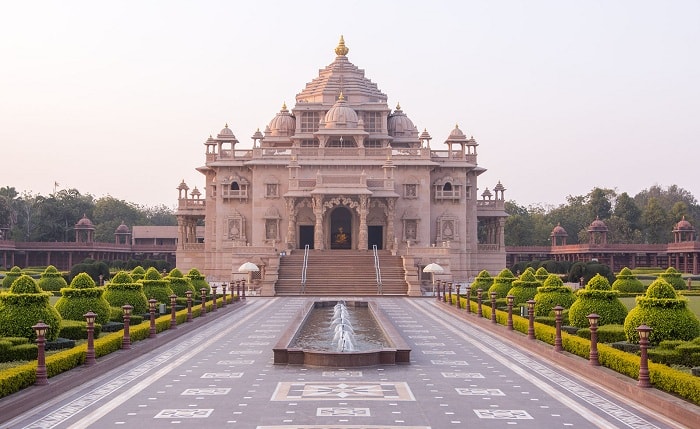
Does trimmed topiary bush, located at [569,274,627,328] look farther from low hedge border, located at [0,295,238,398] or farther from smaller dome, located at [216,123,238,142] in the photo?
smaller dome, located at [216,123,238,142]

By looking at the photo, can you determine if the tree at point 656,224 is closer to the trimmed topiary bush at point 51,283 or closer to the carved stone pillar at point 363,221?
the carved stone pillar at point 363,221

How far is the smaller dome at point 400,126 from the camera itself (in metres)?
70.1

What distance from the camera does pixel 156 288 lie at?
31.3 m

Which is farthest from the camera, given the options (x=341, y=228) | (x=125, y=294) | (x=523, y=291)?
(x=341, y=228)

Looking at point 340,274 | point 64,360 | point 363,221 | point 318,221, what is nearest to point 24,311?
point 64,360

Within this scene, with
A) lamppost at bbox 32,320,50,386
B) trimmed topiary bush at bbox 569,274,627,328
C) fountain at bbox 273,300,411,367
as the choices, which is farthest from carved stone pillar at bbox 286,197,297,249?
lamppost at bbox 32,320,50,386

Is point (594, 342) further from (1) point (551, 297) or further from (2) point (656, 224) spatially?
(2) point (656, 224)

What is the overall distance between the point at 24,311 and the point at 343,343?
22.9 ft

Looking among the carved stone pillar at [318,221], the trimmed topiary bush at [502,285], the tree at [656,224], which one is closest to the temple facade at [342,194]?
the carved stone pillar at [318,221]

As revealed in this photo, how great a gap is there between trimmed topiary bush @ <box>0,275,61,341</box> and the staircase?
1124 inches

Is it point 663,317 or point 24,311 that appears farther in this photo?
point 24,311

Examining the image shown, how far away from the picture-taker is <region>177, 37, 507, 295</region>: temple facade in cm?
5909

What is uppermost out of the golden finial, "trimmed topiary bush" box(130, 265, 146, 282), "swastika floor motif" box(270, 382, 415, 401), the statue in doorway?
the golden finial

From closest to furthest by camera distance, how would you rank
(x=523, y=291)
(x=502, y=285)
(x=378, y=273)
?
1. (x=523, y=291)
2. (x=502, y=285)
3. (x=378, y=273)
